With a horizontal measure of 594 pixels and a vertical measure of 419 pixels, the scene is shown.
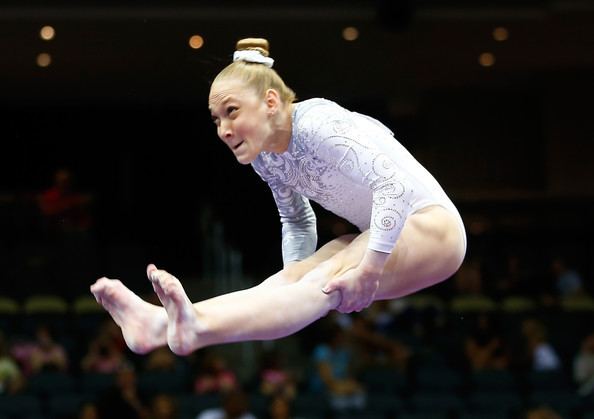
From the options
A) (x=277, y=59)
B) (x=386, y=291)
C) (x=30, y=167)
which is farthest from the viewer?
(x=30, y=167)

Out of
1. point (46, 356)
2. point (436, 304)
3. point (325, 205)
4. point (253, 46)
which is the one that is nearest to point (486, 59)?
point (436, 304)

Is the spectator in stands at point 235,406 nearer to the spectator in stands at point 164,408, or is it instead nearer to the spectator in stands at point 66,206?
the spectator in stands at point 164,408

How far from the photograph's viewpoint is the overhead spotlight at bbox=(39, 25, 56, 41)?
36.4 ft

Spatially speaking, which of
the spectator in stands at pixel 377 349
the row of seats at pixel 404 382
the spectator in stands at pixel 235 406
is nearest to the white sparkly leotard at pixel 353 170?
the spectator in stands at pixel 235 406

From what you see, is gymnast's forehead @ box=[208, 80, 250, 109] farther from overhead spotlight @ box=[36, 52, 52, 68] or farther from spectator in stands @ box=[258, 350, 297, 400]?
overhead spotlight @ box=[36, 52, 52, 68]

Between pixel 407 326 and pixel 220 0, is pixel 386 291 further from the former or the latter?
pixel 220 0

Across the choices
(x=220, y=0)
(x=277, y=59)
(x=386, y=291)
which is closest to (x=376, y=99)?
Answer: (x=277, y=59)

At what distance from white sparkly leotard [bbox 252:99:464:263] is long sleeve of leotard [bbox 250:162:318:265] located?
100mm

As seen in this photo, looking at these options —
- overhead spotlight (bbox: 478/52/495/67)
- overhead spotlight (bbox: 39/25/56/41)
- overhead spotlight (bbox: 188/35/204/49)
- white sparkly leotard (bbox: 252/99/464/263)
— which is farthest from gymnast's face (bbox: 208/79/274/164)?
overhead spotlight (bbox: 478/52/495/67)

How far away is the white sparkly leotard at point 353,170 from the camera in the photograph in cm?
375

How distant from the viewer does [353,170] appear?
3834 millimetres

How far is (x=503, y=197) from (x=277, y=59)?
11.1 ft

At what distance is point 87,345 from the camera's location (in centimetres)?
896

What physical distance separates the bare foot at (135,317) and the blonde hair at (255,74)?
75 centimetres
